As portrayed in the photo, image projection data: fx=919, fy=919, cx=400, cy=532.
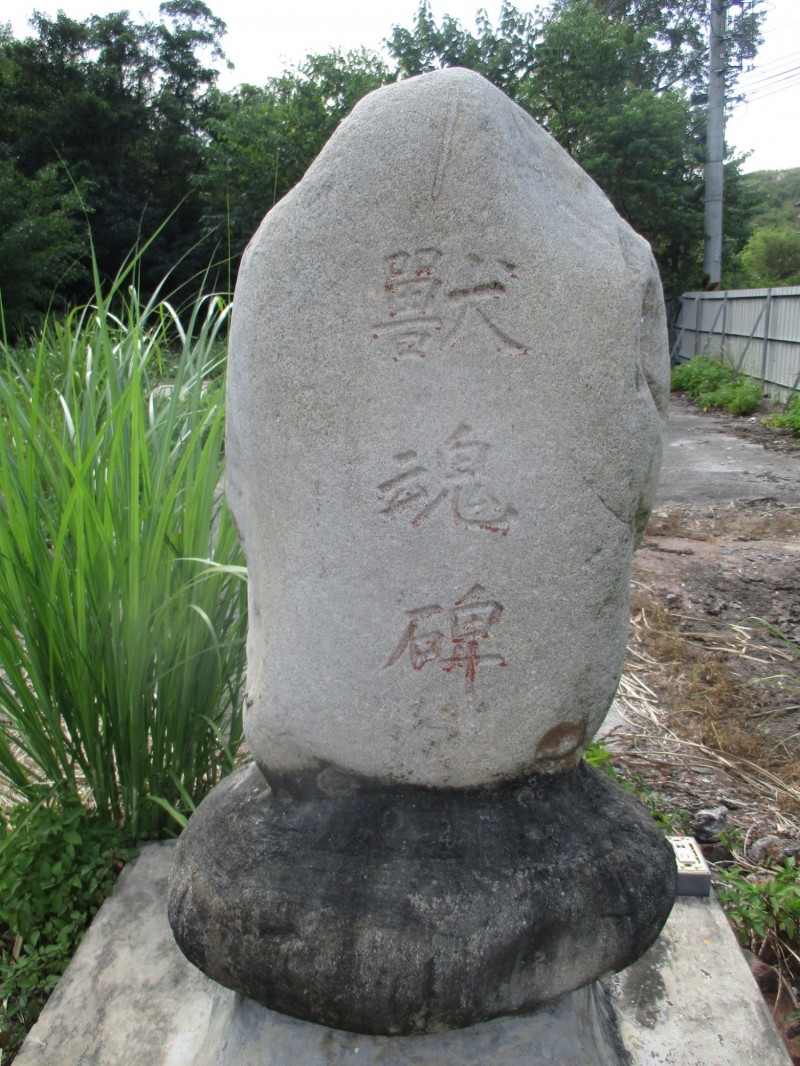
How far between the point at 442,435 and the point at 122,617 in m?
0.89

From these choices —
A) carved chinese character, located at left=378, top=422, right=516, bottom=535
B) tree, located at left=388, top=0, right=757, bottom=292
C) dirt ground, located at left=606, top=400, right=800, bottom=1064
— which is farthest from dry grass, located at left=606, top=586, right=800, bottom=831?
tree, located at left=388, top=0, right=757, bottom=292

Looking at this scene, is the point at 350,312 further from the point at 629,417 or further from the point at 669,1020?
the point at 669,1020

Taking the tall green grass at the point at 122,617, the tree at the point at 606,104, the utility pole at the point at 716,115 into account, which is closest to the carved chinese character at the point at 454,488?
the tall green grass at the point at 122,617

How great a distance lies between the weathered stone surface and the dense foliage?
33.3ft

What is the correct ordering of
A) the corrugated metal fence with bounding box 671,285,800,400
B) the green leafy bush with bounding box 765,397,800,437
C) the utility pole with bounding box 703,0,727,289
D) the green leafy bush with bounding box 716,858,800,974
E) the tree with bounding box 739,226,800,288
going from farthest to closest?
the tree with bounding box 739,226,800,288 → the utility pole with bounding box 703,0,727,289 → the corrugated metal fence with bounding box 671,285,800,400 → the green leafy bush with bounding box 765,397,800,437 → the green leafy bush with bounding box 716,858,800,974

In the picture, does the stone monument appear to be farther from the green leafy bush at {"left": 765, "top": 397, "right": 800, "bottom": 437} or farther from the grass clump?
the grass clump

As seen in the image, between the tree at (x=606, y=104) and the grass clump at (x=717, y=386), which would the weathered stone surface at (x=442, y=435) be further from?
the tree at (x=606, y=104)

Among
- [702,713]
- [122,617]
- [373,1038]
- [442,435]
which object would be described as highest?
[442,435]

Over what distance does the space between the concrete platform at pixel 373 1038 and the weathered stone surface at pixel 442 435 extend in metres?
0.36

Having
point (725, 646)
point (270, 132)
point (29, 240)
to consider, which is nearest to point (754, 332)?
point (270, 132)

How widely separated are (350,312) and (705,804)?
→ 68.2 inches

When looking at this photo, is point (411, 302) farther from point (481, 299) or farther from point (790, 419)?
point (790, 419)

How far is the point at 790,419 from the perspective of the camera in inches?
302

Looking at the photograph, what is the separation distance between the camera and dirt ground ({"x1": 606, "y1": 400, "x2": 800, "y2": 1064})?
7.51 feet
